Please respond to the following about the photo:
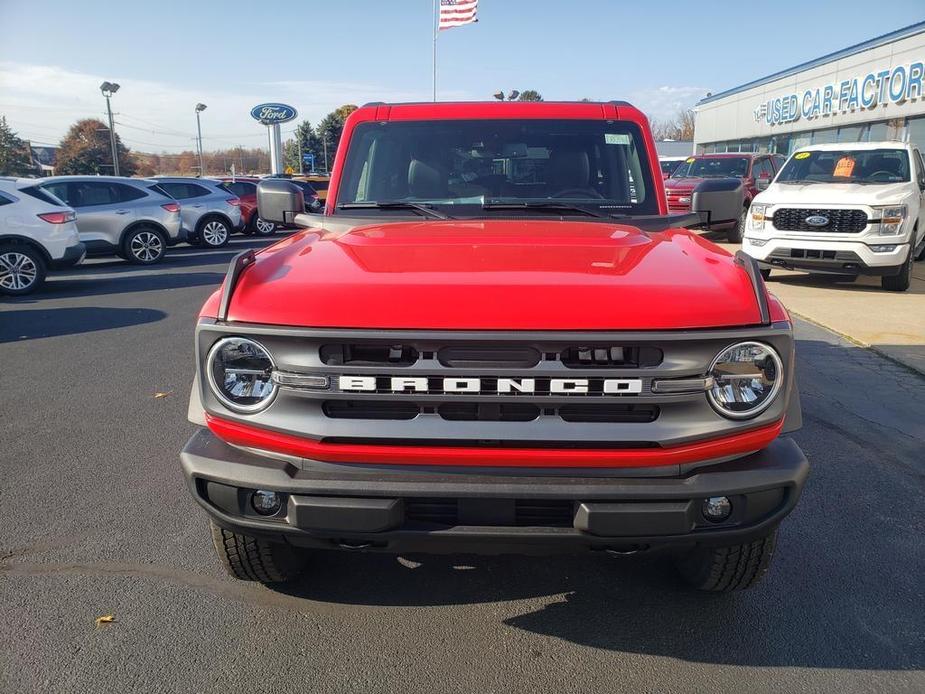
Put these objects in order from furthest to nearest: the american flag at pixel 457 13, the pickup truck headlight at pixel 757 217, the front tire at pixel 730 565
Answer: the american flag at pixel 457 13
the pickup truck headlight at pixel 757 217
the front tire at pixel 730 565

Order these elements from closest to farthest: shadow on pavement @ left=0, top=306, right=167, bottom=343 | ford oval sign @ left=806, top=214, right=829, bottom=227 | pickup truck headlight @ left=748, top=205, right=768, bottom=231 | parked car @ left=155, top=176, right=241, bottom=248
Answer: shadow on pavement @ left=0, top=306, right=167, bottom=343 < ford oval sign @ left=806, top=214, right=829, bottom=227 < pickup truck headlight @ left=748, top=205, right=768, bottom=231 < parked car @ left=155, top=176, right=241, bottom=248

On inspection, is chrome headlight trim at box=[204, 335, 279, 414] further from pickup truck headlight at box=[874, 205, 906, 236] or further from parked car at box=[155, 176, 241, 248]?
parked car at box=[155, 176, 241, 248]

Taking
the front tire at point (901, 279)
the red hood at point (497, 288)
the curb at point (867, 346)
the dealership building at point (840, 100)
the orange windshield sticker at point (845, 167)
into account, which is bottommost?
the curb at point (867, 346)

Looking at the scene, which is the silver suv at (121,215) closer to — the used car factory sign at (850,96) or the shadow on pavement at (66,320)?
the shadow on pavement at (66,320)

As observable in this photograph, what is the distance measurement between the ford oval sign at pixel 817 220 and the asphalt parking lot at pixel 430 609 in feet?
21.2

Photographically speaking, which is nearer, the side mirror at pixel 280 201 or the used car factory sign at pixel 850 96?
the side mirror at pixel 280 201

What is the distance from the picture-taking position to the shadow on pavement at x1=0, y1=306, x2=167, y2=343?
8016 millimetres

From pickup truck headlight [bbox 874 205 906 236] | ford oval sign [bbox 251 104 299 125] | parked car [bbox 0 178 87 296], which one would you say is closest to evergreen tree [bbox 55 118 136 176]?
ford oval sign [bbox 251 104 299 125]

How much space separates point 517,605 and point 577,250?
1.40m

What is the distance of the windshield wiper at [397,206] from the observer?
3.44 meters

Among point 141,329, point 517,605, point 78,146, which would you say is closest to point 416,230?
point 517,605

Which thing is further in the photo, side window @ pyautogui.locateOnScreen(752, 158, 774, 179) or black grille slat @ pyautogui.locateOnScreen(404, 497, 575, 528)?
side window @ pyautogui.locateOnScreen(752, 158, 774, 179)

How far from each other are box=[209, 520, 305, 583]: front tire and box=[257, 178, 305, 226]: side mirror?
5.53ft

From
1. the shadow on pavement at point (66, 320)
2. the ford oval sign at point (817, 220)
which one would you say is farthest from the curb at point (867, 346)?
the shadow on pavement at point (66, 320)
